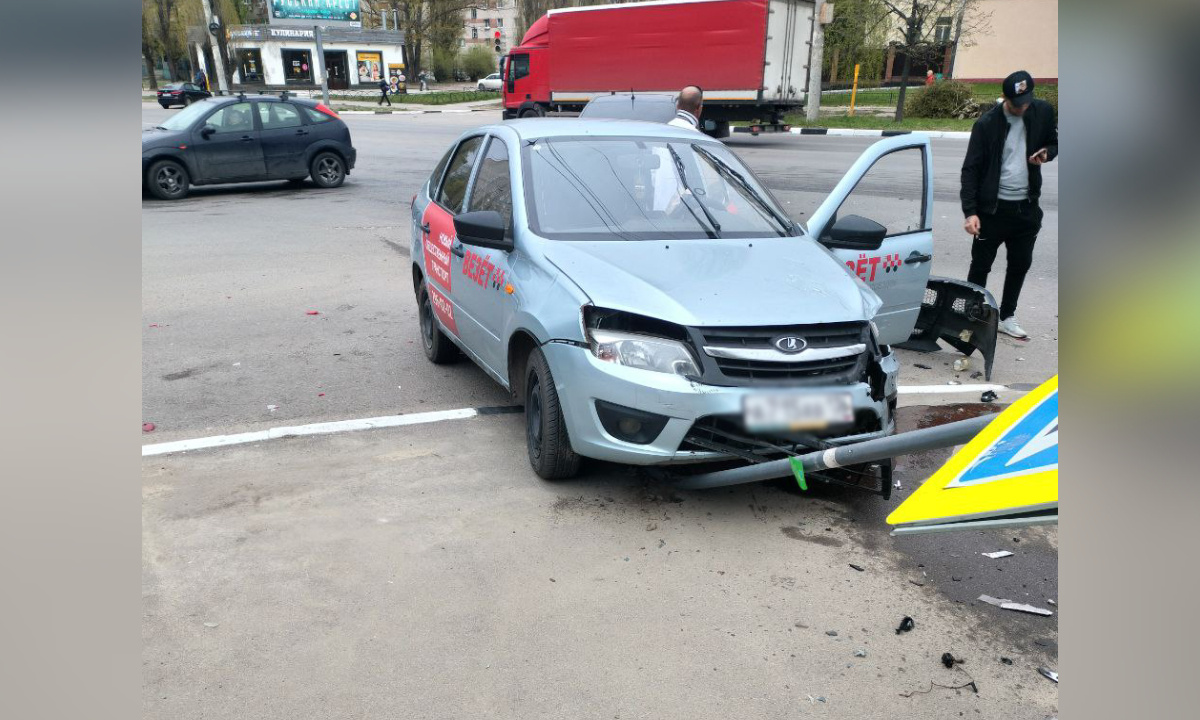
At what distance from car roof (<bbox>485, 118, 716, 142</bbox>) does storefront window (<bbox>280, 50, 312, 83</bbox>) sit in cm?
6566

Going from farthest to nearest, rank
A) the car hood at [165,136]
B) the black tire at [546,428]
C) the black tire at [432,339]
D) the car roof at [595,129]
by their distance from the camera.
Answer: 1. the car hood at [165,136]
2. the black tire at [432,339]
3. the car roof at [595,129]
4. the black tire at [546,428]

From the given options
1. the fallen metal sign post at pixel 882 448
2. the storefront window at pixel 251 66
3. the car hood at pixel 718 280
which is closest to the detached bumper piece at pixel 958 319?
the car hood at pixel 718 280

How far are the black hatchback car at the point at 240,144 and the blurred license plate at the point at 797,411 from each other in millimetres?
14795

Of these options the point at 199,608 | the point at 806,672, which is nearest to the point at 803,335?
the point at 806,672

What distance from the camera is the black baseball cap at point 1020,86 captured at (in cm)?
83

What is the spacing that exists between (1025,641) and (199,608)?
121 inches

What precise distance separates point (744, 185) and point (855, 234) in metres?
0.71

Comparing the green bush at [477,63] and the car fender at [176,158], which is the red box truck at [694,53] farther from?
the green bush at [477,63]

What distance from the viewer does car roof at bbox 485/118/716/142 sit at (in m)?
5.34

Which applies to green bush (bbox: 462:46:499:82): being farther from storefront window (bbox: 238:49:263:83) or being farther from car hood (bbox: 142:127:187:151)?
car hood (bbox: 142:127:187:151)

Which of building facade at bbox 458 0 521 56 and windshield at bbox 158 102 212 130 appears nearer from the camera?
windshield at bbox 158 102 212 130

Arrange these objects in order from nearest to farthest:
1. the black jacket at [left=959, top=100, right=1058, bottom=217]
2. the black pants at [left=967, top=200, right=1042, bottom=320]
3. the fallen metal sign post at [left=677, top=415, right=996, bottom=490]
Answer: the fallen metal sign post at [left=677, top=415, right=996, bottom=490] < the black jacket at [left=959, top=100, right=1058, bottom=217] < the black pants at [left=967, top=200, right=1042, bottom=320]

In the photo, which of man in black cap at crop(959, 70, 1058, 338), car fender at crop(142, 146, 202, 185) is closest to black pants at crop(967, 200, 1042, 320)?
man in black cap at crop(959, 70, 1058, 338)
